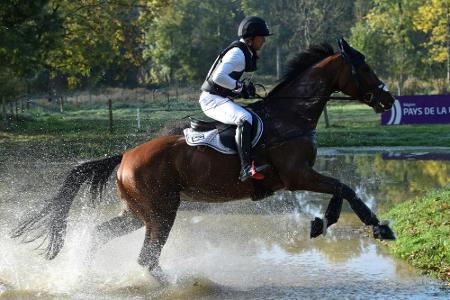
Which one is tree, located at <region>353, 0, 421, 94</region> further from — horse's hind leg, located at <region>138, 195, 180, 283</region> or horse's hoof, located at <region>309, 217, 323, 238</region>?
horse's hind leg, located at <region>138, 195, 180, 283</region>

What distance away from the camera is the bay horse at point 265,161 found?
7.88 metres

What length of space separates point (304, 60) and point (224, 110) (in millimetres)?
1181

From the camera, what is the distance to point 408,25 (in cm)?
4572

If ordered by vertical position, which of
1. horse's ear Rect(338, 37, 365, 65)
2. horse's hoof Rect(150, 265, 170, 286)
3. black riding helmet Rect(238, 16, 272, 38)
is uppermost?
black riding helmet Rect(238, 16, 272, 38)

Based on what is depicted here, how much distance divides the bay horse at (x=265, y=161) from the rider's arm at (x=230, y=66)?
0.53m

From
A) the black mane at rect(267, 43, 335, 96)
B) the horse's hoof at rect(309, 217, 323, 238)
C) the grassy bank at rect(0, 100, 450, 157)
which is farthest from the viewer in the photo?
the grassy bank at rect(0, 100, 450, 157)

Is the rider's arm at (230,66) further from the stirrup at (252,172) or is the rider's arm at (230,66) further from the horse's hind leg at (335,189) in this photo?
the horse's hind leg at (335,189)

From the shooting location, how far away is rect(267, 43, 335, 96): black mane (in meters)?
8.45

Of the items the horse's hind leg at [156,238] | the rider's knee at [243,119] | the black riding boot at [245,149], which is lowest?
the horse's hind leg at [156,238]

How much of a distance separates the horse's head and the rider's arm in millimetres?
1194

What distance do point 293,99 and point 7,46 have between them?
16987 millimetres

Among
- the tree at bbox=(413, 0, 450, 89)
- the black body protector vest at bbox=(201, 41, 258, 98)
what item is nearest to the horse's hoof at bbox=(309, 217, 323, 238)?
the black body protector vest at bbox=(201, 41, 258, 98)

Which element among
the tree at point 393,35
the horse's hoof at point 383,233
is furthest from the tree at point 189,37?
the horse's hoof at point 383,233

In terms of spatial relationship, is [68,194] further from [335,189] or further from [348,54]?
[348,54]
